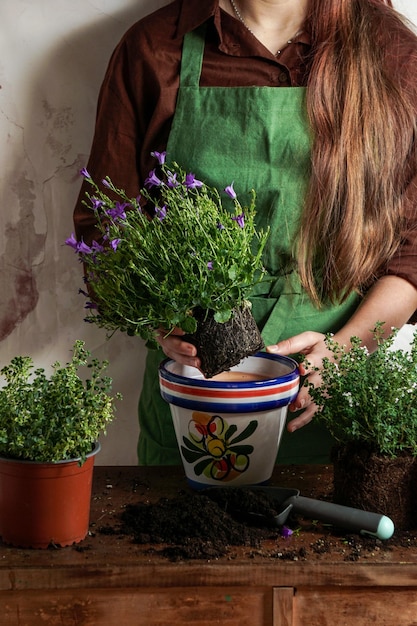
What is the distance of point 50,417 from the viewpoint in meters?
1.16

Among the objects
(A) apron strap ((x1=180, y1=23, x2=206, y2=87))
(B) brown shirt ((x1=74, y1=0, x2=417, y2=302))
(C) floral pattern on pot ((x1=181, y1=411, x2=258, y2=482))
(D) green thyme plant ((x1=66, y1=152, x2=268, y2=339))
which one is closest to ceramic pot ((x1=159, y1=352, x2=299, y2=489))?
(C) floral pattern on pot ((x1=181, y1=411, x2=258, y2=482))

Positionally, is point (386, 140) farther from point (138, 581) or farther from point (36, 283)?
point (138, 581)

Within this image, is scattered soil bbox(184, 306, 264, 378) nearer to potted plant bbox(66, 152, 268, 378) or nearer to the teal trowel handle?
potted plant bbox(66, 152, 268, 378)

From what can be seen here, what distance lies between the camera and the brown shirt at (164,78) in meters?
1.79

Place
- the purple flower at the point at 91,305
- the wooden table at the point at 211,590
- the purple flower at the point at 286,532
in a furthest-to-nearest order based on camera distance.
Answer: the purple flower at the point at 91,305, the purple flower at the point at 286,532, the wooden table at the point at 211,590

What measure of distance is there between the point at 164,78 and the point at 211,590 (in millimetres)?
1104

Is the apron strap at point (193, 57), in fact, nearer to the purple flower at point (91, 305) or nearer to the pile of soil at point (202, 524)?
the purple flower at point (91, 305)

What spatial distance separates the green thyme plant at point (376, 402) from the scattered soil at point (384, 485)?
17mm

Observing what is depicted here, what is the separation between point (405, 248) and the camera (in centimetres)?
179

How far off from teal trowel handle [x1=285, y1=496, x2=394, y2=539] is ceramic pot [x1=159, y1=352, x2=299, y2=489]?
14 centimetres

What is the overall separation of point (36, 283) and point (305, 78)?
80 cm

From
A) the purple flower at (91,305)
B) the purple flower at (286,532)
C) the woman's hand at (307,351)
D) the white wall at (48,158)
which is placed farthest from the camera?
the white wall at (48,158)

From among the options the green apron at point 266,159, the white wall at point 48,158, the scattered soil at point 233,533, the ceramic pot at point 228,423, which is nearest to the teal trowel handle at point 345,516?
the scattered soil at point 233,533

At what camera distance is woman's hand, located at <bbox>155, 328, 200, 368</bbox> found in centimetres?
139
